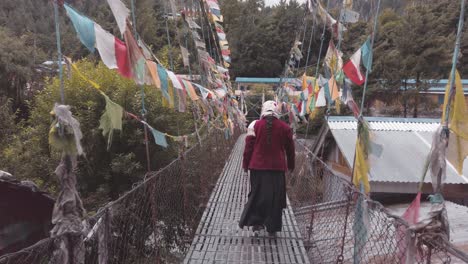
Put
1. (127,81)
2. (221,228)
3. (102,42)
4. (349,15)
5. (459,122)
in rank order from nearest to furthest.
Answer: (459,122)
(102,42)
(221,228)
(349,15)
(127,81)

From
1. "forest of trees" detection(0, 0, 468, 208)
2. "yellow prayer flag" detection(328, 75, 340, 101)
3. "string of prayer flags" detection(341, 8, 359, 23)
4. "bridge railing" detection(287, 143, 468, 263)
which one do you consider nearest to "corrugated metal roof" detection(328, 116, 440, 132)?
"forest of trees" detection(0, 0, 468, 208)

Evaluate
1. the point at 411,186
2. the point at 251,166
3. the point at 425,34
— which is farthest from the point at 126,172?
the point at 425,34

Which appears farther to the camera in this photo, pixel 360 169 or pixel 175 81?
pixel 175 81

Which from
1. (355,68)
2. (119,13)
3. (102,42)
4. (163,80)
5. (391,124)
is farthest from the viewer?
(391,124)

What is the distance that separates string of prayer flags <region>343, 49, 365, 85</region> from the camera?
9.61 ft

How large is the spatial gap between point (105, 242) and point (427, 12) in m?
16.7

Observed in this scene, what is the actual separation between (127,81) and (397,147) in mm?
5628

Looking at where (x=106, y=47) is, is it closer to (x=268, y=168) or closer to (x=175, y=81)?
(x=175, y=81)

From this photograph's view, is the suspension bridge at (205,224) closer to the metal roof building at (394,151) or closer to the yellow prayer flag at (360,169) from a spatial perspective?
the yellow prayer flag at (360,169)

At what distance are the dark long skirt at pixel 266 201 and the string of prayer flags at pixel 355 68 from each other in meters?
0.98

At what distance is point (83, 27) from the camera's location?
1.60 meters

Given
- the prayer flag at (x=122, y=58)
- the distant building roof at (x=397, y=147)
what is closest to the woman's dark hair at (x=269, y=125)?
the prayer flag at (x=122, y=58)

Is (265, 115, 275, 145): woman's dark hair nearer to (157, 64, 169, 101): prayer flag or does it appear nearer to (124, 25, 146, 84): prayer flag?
(157, 64, 169, 101): prayer flag

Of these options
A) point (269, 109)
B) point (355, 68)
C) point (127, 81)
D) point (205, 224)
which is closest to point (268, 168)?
point (269, 109)
